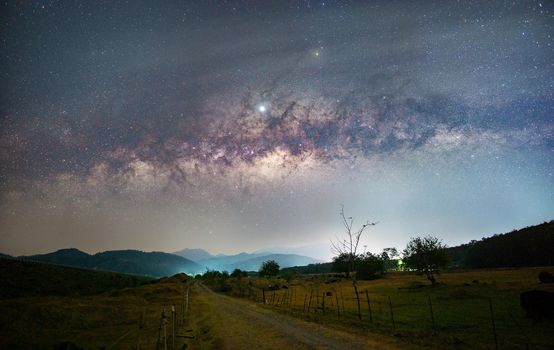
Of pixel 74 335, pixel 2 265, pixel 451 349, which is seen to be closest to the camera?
pixel 451 349

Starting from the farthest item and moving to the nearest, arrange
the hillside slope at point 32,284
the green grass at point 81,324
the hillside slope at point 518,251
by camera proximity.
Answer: the hillside slope at point 518,251
the hillside slope at point 32,284
the green grass at point 81,324

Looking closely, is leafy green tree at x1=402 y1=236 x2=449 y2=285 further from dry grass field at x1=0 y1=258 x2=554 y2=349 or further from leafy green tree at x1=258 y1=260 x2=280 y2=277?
→ leafy green tree at x1=258 y1=260 x2=280 y2=277

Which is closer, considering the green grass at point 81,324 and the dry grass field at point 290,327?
the dry grass field at point 290,327

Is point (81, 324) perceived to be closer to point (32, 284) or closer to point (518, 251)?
point (32, 284)

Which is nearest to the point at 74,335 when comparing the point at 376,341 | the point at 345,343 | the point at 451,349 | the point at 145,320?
the point at 145,320

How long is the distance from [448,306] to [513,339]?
1964cm

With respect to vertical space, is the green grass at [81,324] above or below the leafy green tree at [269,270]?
above

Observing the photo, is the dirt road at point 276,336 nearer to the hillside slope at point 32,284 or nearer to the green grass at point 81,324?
the green grass at point 81,324

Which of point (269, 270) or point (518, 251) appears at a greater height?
point (518, 251)

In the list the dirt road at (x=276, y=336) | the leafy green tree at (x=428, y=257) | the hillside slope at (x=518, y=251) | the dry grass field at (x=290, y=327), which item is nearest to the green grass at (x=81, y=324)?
the dry grass field at (x=290, y=327)

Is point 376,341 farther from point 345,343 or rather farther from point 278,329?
point 278,329

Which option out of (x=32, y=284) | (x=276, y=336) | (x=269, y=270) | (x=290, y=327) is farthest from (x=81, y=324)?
(x=269, y=270)

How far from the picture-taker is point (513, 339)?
20172 mm

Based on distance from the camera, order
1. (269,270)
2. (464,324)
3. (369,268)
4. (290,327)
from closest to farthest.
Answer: (290,327)
(464,324)
(369,268)
(269,270)
